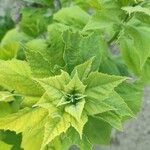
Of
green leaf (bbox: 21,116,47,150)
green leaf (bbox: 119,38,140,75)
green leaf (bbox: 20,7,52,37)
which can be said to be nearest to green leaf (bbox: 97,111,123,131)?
green leaf (bbox: 21,116,47,150)

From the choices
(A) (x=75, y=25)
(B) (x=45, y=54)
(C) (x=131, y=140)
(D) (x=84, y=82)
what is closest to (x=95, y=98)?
(D) (x=84, y=82)

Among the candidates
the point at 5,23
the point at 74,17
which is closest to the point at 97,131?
the point at 74,17

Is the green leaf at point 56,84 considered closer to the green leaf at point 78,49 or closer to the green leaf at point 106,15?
the green leaf at point 78,49

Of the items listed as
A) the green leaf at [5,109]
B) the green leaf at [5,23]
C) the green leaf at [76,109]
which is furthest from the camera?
the green leaf at [5,23]

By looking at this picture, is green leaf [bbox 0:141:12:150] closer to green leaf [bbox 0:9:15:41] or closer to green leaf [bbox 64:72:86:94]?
green leaf [bbox 64:72:86:94]

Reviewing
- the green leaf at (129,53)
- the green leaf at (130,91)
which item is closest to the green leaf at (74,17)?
the green leaf at (129,53)

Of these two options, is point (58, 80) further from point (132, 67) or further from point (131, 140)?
point (131, 140)

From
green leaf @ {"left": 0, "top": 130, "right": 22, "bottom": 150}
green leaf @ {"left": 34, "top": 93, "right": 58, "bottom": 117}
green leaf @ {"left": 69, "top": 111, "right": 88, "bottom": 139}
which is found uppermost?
green leaf @ {"left": 34, "top": 93, "right": 58, "bottom": 117}
